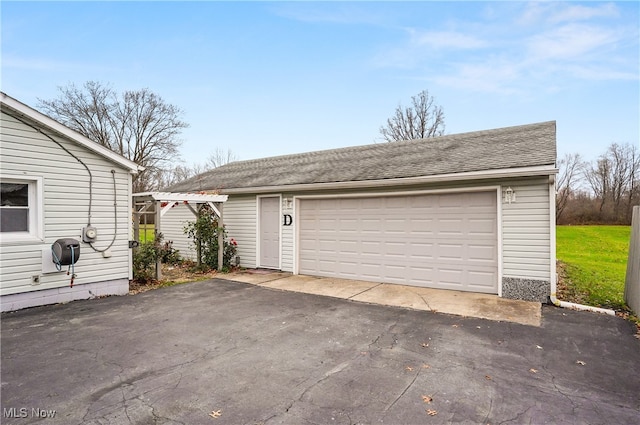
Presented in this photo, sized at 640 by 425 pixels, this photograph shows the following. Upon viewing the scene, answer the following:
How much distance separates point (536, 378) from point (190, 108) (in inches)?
1172

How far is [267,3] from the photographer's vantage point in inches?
397

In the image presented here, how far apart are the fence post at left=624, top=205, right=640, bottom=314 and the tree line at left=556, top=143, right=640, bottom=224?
27.9 m

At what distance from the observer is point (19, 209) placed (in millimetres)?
5934

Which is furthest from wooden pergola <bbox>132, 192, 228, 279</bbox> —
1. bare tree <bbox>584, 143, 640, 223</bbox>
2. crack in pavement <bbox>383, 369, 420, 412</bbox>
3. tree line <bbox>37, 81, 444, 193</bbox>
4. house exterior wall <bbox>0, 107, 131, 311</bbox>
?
bare tree <bbox>584, 143, 640, 223</bbox>

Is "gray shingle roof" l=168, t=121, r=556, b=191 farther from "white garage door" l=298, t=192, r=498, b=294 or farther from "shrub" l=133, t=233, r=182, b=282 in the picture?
"shrub" l=133, t=233, r=182, b=282

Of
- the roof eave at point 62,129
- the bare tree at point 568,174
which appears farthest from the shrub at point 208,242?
the bare tree at point 568,174

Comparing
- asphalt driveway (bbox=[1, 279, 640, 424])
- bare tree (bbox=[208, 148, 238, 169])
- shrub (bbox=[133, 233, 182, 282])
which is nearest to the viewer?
asphalt driveway (bbox=[1, 279, 640, 424])

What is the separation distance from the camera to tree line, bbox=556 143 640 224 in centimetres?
2845

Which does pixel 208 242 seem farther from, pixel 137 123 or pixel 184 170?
pixel 137 123

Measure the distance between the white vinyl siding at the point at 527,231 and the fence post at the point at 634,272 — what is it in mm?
1200

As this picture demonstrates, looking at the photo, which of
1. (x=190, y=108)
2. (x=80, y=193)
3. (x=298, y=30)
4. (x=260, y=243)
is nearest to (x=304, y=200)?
(x=260, y=243)

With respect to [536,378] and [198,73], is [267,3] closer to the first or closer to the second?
[198,73]

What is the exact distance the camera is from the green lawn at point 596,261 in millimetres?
6895

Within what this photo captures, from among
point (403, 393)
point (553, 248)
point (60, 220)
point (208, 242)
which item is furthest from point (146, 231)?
point (553, 248)
